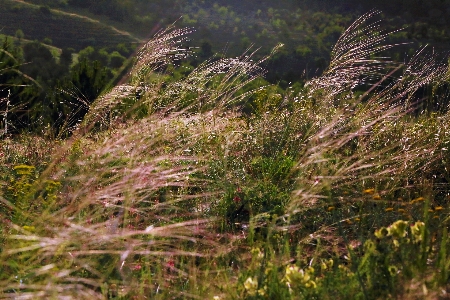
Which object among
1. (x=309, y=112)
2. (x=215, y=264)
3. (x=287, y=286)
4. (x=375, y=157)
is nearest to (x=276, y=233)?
(x=215, y=264)

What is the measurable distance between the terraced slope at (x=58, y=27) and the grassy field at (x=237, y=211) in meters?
44.6

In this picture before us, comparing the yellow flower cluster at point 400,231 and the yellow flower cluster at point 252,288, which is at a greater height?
the yellow flower cluster at point 400,231

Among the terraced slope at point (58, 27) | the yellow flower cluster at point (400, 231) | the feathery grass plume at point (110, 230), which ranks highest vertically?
the yellow flower cluster at point (400, 231)

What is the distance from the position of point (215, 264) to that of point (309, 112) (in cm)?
168

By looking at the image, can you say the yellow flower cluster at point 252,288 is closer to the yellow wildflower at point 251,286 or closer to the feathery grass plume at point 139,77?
the yellow wildflower at point 251,286

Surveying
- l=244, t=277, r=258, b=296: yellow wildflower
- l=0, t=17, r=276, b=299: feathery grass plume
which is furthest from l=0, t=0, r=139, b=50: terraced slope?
l=244, t=277, r=258, b=296: yellow wildflower

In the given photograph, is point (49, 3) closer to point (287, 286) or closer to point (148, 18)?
point (148, 18)

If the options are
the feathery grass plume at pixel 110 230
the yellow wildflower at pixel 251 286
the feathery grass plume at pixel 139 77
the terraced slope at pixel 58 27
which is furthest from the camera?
the terraced slope at pixel 58 27

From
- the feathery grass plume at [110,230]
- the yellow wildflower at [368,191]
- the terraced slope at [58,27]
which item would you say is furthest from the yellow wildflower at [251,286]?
the terraced slope at [58,27]

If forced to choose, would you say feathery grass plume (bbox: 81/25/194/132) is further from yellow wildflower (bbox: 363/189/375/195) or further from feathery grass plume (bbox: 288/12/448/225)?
yellow wildflower (bbox: 363/189/375/195)

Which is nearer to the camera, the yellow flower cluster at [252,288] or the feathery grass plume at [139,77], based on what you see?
the yellow flower cluster at [252,288]

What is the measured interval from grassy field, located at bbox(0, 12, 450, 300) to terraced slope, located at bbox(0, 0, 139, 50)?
44.6 metres

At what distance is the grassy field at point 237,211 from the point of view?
163cm

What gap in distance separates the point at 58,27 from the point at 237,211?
161ft
